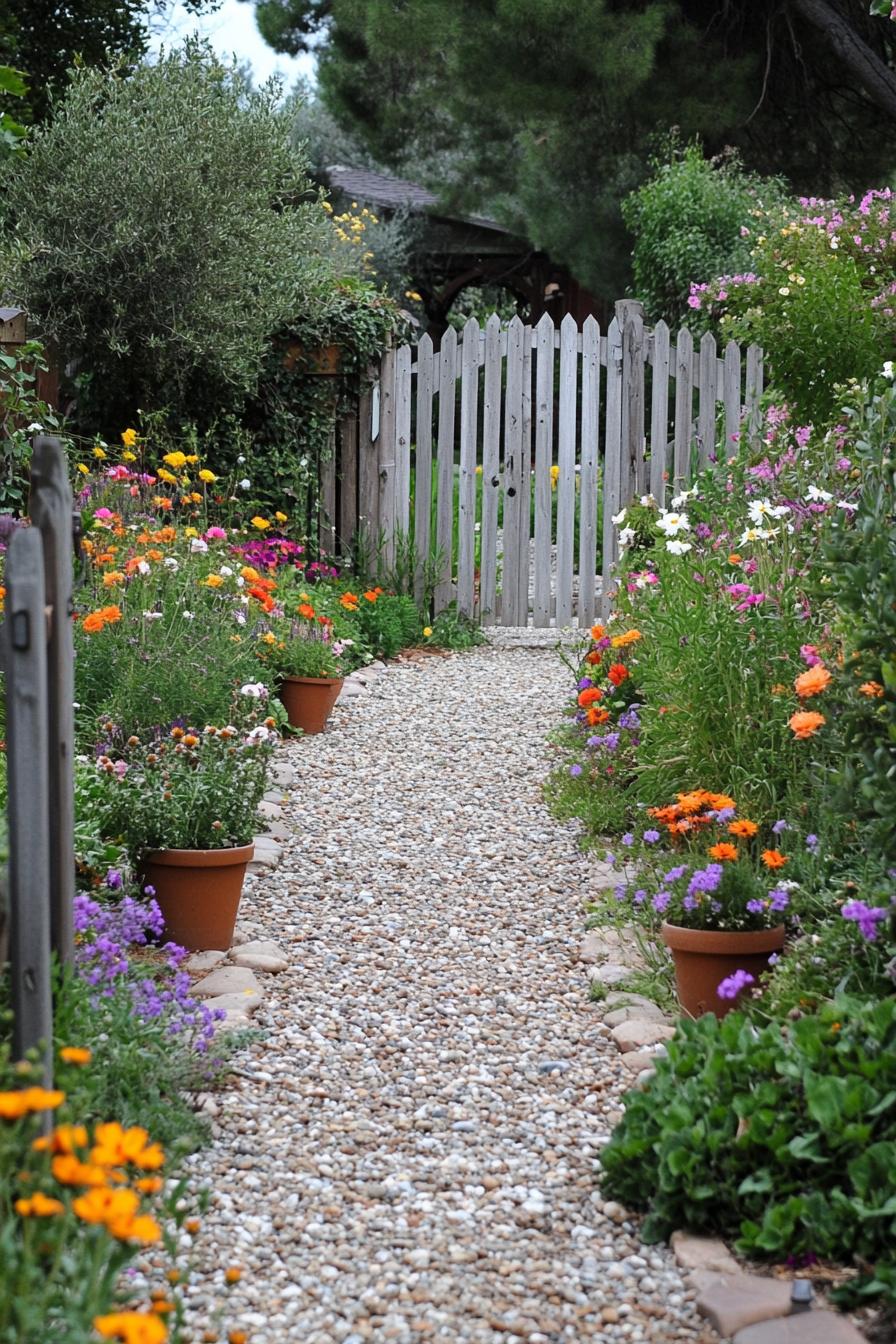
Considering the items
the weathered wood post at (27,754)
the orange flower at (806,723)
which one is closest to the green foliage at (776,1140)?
the orange flower at (806,723)

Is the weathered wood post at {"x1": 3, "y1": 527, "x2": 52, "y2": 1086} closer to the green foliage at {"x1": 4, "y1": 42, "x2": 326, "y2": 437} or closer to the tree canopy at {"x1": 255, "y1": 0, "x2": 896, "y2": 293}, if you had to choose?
the green foliage at {"x1": 4, "y1": 42, "x2": 326, "y2": 437}

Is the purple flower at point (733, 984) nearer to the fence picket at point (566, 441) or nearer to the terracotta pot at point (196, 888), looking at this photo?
the terracotta pot at point (196, 888)

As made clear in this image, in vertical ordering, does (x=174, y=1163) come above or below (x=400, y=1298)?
above

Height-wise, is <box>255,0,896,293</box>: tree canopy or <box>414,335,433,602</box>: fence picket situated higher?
<box>255,0,896,293</box>: tree canopy

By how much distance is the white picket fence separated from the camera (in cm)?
804

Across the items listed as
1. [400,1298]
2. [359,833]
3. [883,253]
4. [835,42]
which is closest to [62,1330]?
[400,1298]

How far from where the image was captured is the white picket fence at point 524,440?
316 inches

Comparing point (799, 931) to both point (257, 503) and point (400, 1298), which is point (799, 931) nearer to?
point (400, 1298)

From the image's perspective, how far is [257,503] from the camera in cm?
729

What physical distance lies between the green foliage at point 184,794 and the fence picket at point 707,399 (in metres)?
4.95

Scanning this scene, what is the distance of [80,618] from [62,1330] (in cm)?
349

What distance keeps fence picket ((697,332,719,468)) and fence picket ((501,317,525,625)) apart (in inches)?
43.9

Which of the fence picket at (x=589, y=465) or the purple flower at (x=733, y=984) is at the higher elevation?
the fence picket at (x=589, y=465)

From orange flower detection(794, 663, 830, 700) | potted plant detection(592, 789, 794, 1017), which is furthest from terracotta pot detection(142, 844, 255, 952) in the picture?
orange flower detection(794, 663, 830, 700)
